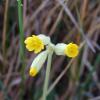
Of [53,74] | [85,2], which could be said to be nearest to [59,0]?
[85,2]

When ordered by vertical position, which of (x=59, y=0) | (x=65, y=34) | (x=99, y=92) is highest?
(x=59, y=0)

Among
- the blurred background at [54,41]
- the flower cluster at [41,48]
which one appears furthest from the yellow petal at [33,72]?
the blurred background at [54,41]

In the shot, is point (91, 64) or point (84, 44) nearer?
point (84, 44)

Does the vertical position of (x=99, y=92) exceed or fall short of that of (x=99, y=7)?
it falls short

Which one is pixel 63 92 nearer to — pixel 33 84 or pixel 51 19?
pixel 33 84

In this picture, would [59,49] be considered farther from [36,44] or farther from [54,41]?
[54,41]

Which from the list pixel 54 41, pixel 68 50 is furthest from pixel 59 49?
pixel 54 41

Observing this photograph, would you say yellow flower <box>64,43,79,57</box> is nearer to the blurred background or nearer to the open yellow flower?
the open yellow flower

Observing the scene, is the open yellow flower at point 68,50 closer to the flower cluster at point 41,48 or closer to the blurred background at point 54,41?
the flower cluster at point 41,48

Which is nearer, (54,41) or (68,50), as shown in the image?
(68,50)
